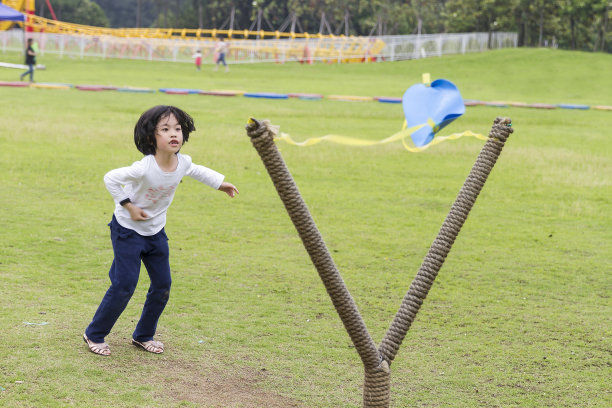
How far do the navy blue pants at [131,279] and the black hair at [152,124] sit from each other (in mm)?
496

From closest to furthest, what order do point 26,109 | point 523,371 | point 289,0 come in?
point 523,371
point 26,109
point 289,0

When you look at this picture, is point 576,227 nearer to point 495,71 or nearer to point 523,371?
point 523,371

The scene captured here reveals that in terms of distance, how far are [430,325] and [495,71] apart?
→ 3366 centimetres

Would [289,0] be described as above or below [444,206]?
above

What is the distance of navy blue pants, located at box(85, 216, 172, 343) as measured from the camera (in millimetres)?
4594

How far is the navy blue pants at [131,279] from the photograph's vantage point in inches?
181

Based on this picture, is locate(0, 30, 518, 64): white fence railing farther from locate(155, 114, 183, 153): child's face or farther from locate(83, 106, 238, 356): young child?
locate(155, 114, 183, 153): child's face

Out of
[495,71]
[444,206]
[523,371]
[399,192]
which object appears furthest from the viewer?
[495,71]

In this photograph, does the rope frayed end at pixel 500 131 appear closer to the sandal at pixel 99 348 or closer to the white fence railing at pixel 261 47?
the sandal at pixel 99 348

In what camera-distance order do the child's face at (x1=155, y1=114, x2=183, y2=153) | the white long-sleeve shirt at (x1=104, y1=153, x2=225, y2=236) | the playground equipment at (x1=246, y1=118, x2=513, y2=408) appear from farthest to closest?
1. the white long-sleeve shirt at (x1=104, y1=153, x2=225, y2=236)
2. the child's face at (x1=155, y1=114, x2=183, y2=153)
3. the playground equipment at (x1=246, y1=118, x2=513, y2=408)

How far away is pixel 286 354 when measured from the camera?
491 centimetres

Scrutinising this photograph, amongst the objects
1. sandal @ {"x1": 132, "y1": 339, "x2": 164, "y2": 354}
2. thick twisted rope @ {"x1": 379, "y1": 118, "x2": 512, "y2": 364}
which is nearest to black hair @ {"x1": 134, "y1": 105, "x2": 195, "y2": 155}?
sandal @ {"x1": 132, "y1": 339, "x2": 164, "y2": 354}

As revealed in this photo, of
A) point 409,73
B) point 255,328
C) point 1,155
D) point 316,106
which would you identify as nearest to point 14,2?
point 409,73

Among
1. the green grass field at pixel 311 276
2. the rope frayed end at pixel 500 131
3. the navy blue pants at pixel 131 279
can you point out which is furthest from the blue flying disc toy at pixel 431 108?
the navy blue pants at pixel 131 279
